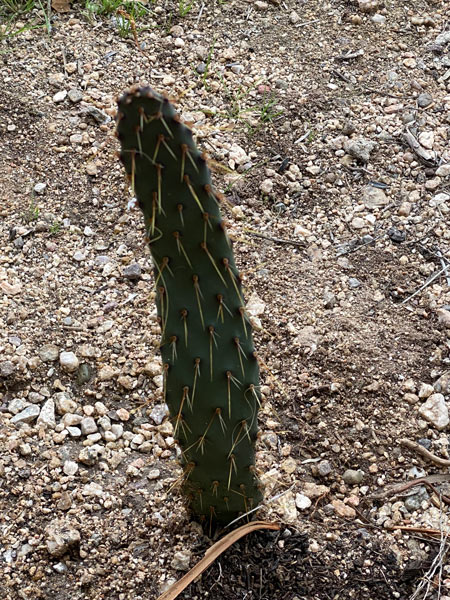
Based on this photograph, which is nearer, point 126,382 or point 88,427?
point 88,427

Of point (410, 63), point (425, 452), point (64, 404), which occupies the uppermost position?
point (410, 63)

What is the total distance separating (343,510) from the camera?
238 cm

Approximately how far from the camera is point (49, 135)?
3326 mm

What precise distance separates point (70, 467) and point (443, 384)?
3.71 ft

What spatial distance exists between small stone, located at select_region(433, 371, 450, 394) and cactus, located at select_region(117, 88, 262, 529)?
0.72 m

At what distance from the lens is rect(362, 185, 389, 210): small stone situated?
3.12 meters

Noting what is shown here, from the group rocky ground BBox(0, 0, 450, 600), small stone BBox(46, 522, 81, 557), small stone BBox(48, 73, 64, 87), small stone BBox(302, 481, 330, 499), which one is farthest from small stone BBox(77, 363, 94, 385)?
small stone BBox(48, 73, 64, 87)

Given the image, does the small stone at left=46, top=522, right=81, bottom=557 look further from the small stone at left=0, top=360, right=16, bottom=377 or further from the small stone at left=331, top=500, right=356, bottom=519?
the small stone at left=331, top=500, right=356, bottom=519

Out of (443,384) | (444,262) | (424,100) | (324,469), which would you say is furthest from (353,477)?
(424,100)

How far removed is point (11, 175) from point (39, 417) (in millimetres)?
1062

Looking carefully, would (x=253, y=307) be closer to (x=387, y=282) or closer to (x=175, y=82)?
(x=387, y=282)

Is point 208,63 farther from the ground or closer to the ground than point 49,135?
farther from the ground

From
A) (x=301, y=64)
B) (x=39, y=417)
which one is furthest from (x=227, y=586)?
(x=301, y=64)

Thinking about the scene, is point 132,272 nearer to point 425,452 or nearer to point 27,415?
point 27,415
